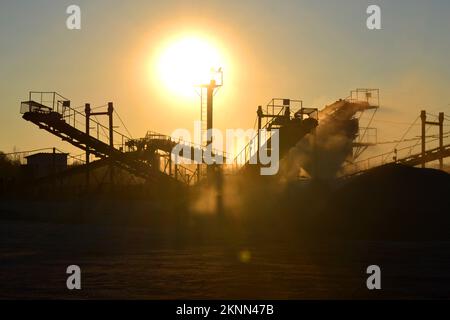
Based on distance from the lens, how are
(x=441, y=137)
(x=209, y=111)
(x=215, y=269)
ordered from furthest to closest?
(x=441, y=137), (x=209, y=111), (x=215, y=269)

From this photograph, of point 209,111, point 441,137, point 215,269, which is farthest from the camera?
point 441,137

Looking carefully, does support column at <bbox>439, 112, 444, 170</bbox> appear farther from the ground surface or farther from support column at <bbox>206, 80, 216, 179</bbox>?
the ground surface

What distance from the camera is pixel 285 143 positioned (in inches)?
1761

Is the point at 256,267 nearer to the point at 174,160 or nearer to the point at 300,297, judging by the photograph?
the point at 300,297

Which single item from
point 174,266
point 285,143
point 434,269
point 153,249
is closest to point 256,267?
point 174,266

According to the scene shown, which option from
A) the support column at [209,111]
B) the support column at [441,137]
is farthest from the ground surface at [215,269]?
the support column at [441,137]

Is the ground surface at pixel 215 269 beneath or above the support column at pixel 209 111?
beneath

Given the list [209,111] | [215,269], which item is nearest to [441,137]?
[209,111]

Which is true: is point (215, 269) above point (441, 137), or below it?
below

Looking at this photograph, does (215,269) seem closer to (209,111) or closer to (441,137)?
(209,111)

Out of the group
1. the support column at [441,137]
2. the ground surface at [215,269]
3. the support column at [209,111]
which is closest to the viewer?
the ground surface at [215,269]

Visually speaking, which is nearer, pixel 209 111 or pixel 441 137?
pixel 209 111

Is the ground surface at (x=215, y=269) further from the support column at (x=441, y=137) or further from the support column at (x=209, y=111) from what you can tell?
the support column at (x=441, y=137)

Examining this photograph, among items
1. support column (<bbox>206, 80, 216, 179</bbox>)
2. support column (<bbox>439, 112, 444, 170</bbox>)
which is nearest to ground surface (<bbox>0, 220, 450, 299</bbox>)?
support column (<bbox>206, 80, 216, 179</bbox>)
